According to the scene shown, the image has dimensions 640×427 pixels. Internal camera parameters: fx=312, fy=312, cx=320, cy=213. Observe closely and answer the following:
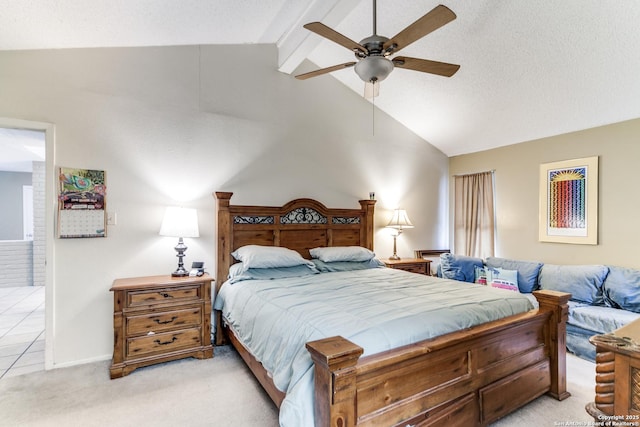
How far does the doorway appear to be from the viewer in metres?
2.76

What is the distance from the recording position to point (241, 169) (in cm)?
367

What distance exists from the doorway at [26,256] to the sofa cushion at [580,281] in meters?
5.15

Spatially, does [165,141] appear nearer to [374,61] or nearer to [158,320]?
[158,320]

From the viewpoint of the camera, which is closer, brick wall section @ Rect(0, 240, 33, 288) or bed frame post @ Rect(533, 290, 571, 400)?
bed frame post @ Rect(533, 290, 571, 400)

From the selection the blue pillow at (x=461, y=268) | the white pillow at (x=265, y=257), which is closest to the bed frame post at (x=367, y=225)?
the blue pillow at (x=461, y=268)

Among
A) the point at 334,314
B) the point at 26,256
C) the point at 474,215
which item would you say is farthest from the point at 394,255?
the point at 26,256

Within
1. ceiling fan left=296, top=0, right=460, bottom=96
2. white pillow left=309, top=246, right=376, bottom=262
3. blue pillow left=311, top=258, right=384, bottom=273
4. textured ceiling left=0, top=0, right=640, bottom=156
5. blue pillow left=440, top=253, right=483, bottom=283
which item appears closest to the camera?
ceiling fan left=296, top=0, right=460, bottom=96

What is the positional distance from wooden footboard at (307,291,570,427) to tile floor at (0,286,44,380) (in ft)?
9.76

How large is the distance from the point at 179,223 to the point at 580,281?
422 cm

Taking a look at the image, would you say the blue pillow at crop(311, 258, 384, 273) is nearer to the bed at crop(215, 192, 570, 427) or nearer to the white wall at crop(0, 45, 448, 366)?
the white wall at crop(0, 45, 448, 366)

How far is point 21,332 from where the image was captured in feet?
11.7

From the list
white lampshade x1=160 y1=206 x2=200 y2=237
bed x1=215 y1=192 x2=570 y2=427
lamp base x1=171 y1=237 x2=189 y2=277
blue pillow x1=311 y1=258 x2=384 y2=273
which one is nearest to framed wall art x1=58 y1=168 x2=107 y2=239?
white lampshade x1=160 y1=206 x2=200 y2=237

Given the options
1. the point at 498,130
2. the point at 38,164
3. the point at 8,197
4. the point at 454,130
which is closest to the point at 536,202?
the point at 498,130

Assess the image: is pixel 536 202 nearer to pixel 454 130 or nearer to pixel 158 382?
pixel 454 130
